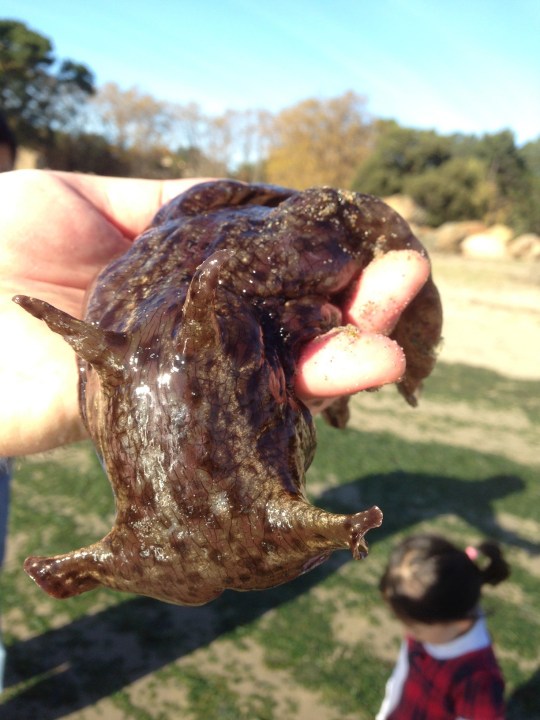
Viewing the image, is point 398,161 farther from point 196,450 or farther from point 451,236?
point 196,450

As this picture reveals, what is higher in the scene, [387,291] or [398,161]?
[387,291]

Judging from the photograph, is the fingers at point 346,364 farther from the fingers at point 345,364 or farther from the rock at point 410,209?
the rock at point 410,209

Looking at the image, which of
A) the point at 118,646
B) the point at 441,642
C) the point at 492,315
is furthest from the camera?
the point at 492,315

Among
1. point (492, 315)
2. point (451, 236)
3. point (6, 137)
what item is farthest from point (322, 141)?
point (6, 137)

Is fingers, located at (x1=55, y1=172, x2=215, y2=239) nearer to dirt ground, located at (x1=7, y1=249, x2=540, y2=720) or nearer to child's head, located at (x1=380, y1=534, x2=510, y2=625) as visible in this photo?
child's head, located at (x1=380, y1=534, x2=510, y2=625)

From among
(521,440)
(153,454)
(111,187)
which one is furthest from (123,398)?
(521,440)

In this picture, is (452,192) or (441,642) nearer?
(441,642)

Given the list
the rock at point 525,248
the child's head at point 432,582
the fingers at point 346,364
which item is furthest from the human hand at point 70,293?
the rock at point 525,248

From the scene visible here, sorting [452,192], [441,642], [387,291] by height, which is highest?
[387,291]

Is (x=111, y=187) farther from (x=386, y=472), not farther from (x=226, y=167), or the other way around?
(x=226, y=167)
